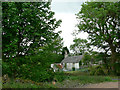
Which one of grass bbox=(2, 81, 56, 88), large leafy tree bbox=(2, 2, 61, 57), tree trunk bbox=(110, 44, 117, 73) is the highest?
large leafy tree bbox=(2, 2, 61, 57)

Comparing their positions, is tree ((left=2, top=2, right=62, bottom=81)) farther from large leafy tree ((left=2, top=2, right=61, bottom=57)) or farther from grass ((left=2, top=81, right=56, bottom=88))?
grass ((left=2, top=81, right=56, bottom=88))

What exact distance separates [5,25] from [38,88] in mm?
2626

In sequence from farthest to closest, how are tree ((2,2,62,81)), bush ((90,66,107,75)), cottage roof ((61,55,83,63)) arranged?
cottage roof ((61,55,83,63)), bush ((90,66,107,75)), tree ((2,2,62,81))

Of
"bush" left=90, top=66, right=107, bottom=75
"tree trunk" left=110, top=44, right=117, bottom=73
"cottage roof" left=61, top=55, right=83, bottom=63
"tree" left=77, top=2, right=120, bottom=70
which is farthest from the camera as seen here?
"cottage roof" left=61, top=55, right=83, bottom=63

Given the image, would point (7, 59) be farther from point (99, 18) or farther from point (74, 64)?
point (74, 64)

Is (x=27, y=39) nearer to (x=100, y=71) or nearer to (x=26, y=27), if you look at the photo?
(x=26, y=27)

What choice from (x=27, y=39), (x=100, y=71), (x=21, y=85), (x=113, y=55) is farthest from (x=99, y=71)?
(x=27, y=39)

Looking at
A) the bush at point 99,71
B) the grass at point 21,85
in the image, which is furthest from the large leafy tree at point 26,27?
the bush at point 99,71

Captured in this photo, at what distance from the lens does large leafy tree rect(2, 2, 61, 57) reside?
4.77 m

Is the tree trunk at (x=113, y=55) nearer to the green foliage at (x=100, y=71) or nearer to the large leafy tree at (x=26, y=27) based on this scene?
the green foliage at (x=100, y=71)

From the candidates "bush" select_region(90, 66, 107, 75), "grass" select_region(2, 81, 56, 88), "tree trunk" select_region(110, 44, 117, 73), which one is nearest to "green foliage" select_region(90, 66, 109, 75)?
"bush" select_region(90, 66, 107, 75)

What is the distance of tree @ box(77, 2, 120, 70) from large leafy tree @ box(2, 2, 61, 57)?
6.92 m

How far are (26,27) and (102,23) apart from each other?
8.71 m

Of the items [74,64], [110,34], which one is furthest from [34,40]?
[74,64]
